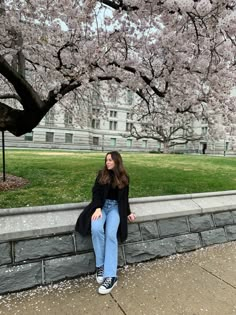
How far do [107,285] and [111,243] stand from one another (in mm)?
476

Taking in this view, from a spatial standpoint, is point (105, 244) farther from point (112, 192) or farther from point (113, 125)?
point (113, 125)

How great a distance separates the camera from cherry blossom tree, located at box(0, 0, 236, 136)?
5.28 meters

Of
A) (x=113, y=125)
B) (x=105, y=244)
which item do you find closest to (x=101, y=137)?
(x=113, y=125)

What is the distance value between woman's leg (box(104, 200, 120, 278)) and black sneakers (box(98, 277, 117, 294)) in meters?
0.05

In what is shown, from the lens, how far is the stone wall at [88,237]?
3.20 meters

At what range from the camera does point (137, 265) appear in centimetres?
391

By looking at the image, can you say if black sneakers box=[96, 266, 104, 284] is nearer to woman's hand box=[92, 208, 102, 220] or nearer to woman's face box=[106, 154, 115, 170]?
woman's hand box=[92, 208, 102, 220]

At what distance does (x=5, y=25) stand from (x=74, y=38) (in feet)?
6.35

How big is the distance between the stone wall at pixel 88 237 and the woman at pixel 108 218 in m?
0.23

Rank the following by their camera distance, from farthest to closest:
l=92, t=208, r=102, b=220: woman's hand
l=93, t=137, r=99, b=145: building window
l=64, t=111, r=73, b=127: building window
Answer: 1. l=93, t=137, r=99, b=145: building window
2. l=64, t=111, r=73, b=127: building window
3. l=92, t=208, r=102, b=220: woman's hand

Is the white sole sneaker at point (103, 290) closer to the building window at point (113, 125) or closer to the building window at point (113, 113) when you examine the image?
the building window at point (113, 113)

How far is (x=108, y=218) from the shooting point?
3.60m

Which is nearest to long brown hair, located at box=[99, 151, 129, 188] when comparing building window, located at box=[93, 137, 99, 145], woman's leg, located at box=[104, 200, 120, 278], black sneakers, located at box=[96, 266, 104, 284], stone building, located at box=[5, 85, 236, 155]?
woman's leg, located at box=[104, 200, 120, 278]

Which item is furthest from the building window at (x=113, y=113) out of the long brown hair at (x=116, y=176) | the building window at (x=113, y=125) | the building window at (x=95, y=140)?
the long brown hair at (x=116, y=176)
